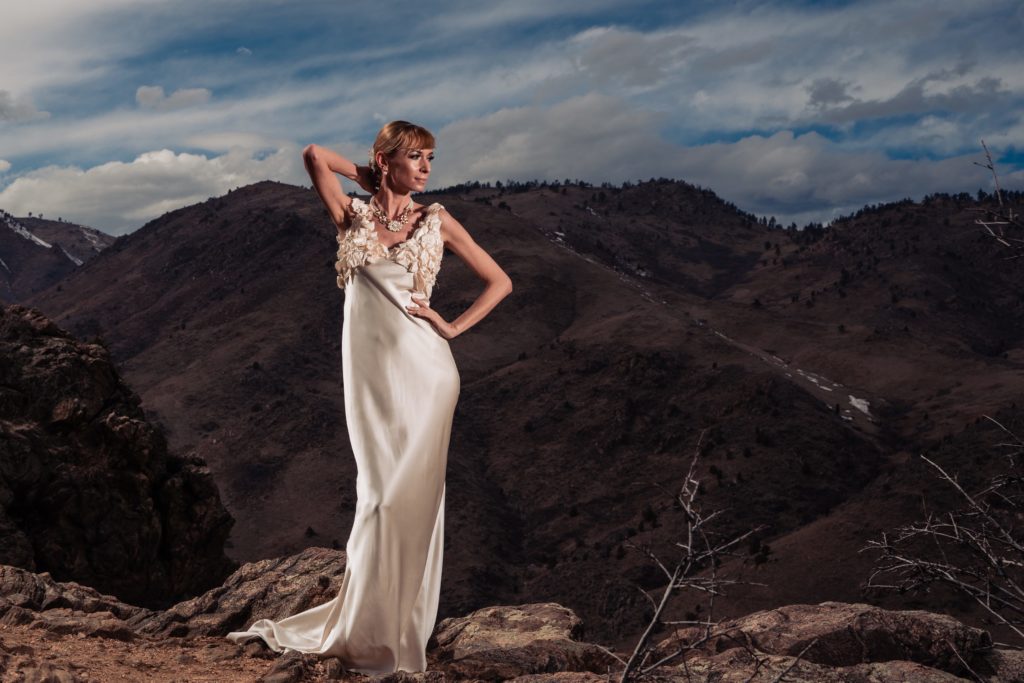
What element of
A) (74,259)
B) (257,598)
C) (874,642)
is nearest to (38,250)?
(74,259)

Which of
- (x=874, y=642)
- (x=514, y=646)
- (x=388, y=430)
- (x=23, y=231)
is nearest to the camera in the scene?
(x=388, y=430)

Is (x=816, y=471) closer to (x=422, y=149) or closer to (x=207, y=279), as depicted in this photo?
(x=422, y=149)

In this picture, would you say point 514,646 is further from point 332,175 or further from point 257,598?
point 332,175

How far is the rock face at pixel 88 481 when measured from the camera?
14891 mm

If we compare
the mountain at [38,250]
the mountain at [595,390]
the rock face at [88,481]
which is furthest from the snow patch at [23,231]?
the rock face at [88,481]

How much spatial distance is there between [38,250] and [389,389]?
16522 centimetres

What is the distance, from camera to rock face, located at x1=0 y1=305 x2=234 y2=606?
14.9 m

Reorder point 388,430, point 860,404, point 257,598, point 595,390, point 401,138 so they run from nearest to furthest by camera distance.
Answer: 1. point 401,138
2. point 388,430
3. point 257,598
4. point 860,404
5. point 595,390

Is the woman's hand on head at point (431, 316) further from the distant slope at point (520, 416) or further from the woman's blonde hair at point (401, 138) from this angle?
the distant slope at point (520, 416)

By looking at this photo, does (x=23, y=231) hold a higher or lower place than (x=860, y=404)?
higher

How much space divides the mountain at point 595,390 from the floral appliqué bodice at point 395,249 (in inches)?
799

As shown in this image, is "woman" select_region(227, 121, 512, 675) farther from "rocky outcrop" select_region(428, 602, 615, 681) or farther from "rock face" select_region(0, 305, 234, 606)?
"rock face" select_region(0, 305, 234, 606)

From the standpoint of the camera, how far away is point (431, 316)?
6305 mm

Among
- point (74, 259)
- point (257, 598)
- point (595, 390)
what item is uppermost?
point (74, 259)
